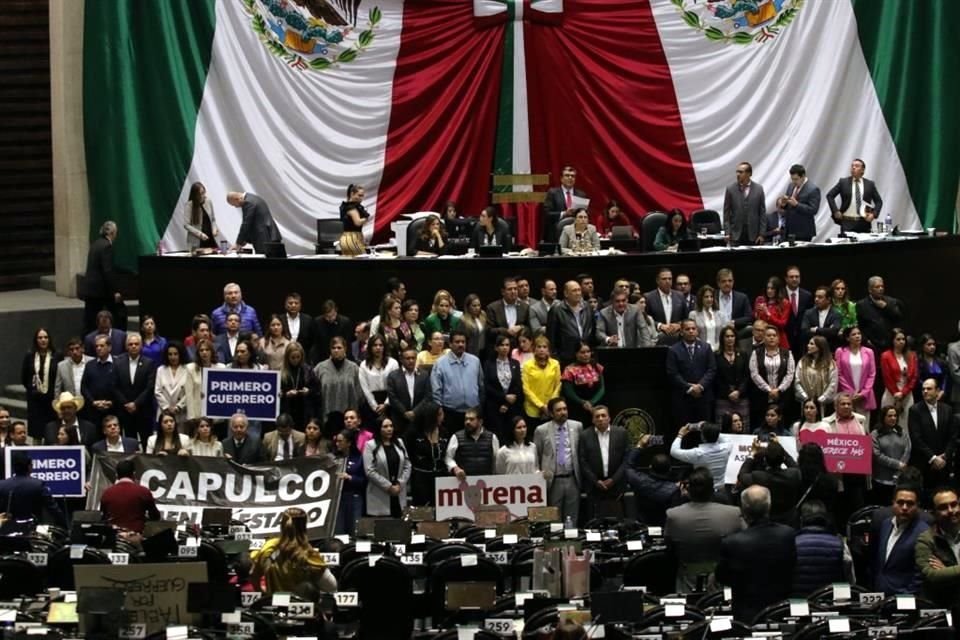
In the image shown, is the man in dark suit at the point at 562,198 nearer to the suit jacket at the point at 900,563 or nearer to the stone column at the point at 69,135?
the stone column at the point at 69,135

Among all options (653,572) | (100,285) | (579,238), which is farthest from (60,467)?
(579,238)

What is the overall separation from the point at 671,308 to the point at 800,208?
148 inches

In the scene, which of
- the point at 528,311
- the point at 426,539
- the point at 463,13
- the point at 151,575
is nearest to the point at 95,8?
A: the point at 463,13

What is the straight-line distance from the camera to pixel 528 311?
22.1 metres

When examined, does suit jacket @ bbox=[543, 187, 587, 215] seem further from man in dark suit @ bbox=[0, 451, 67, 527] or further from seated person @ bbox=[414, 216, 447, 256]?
man in dark suit @ bbox=[0, 451, 67, 527]

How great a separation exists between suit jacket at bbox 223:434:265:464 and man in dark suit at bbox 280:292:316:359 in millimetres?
2496

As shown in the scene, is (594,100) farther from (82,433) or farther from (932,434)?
(82,433)

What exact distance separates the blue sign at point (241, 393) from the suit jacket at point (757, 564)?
6653 mm

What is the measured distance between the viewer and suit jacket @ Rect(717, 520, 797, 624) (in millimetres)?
13797

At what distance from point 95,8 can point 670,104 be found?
795 centimetres

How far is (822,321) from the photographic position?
22328mm

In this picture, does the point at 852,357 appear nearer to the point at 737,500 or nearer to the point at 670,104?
the point at 737,500

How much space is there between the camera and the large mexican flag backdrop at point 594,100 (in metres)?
27.4

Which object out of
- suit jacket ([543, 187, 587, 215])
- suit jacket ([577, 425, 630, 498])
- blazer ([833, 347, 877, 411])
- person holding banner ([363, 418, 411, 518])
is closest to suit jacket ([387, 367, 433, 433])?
person holding banner ([363, 418, 411, 518])
